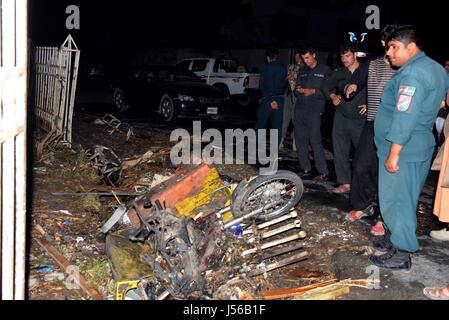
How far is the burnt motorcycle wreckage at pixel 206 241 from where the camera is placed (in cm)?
337

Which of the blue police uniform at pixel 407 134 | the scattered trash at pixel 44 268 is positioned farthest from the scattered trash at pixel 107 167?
the blue police uniform at pixel 407 134

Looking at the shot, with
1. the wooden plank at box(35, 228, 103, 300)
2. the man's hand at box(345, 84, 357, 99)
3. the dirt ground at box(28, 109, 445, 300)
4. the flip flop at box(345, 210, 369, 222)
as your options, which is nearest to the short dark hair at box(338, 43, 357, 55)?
the man's hand at box(345, 84, 357, 99)

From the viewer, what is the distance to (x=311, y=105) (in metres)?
6.53

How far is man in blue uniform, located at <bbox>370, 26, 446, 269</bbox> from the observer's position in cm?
351

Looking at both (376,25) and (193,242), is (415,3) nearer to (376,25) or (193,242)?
(376,25)

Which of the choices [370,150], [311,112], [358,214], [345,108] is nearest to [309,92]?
[311,112]

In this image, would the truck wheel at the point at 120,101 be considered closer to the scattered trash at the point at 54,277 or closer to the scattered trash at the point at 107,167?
the scattered trash at the point at 107,167

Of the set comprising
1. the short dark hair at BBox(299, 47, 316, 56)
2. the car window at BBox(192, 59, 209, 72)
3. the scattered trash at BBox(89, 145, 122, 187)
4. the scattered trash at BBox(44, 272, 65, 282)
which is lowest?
the scattered trash at BBox(44, 272, 65, 282)

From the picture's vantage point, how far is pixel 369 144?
4.72 meters

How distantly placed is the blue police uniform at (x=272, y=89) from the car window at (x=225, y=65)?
875 cm

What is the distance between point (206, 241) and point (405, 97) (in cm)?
190

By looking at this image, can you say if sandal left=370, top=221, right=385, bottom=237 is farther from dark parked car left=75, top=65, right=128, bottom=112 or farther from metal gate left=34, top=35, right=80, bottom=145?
dark parked car left=75, top=65, right=128, bottom=112

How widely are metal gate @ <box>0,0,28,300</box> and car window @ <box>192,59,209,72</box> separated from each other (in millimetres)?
14769

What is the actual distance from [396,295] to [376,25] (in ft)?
102
